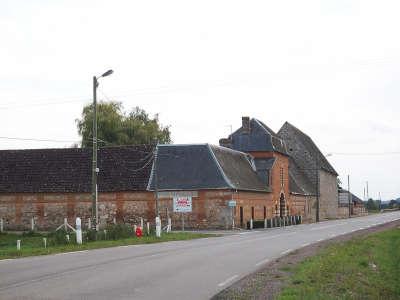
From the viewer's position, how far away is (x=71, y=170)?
56.7m

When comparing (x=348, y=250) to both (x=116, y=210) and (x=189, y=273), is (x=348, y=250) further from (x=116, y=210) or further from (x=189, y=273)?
(x=116, y=210)

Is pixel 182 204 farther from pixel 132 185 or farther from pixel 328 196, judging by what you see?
pixel 328 196

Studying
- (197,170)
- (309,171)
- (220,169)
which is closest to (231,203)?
(220,169)

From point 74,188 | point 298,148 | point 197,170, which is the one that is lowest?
point 74,188

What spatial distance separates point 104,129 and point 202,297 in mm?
66058

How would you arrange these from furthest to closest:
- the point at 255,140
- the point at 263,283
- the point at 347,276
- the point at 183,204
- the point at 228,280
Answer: the point at 255,140, the point at 183,204, the point at 347,276, the point at 228,280, the point at 263,283

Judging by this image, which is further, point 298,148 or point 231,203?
point 298,148

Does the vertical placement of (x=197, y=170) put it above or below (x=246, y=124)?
below

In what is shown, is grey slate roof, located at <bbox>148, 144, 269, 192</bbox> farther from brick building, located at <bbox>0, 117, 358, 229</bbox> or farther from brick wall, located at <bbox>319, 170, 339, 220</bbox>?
brick wall, located at <bbox>319, 170, 339, 220</bbox>

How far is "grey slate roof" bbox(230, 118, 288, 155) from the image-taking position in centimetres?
6688

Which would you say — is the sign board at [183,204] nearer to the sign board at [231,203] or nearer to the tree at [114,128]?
the sign board at [231,203]

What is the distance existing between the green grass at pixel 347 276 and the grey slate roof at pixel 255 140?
1735 inches

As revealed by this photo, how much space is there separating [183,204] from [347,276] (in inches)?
1373

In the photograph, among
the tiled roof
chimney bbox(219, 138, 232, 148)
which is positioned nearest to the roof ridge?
chimney bbox(219, 138, 232, 148)
